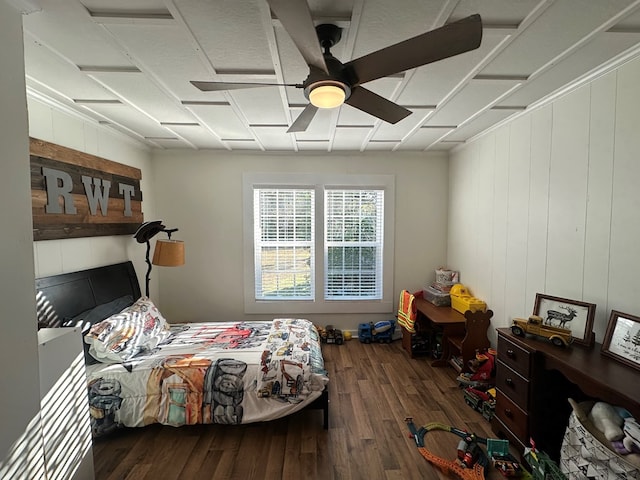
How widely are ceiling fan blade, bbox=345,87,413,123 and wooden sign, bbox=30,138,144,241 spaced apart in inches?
91.4

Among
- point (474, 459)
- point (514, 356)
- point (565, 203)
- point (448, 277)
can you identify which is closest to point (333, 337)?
point (448, 277)

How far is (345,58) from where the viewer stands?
164cm

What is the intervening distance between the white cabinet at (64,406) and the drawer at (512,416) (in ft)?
8.93

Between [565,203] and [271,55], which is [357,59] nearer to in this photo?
[271,55]

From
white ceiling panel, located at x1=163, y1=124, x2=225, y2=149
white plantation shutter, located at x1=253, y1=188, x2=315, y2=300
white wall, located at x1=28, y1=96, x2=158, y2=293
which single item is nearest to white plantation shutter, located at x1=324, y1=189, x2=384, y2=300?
white plantation shutter, located at x1=253, y1=188, x2=315, y2=300

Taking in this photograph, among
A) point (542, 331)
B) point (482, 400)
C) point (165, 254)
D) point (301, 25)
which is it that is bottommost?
point (482, 400)

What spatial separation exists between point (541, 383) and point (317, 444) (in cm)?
156

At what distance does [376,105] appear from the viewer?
158 cm

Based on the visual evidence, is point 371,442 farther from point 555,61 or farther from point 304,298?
point 555,61

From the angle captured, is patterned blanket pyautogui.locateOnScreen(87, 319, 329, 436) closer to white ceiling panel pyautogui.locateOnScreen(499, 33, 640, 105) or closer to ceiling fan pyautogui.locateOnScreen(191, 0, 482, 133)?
ceiling fan pyautogui.locateOnScreen(191, 0, 482, 133)

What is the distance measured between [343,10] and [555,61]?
1342 millimetres

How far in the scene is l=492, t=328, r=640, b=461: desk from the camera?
160cm

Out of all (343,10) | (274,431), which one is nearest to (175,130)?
(343,10)

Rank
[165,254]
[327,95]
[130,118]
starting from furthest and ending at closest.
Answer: [165,254], [130,118], [327,95]
